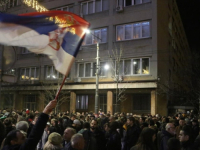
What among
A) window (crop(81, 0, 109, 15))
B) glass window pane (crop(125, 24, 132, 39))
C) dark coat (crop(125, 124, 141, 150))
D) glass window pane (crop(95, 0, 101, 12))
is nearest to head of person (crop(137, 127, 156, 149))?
dark coat (crop(125, 124, 141, 150))

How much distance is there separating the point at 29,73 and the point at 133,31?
15.5 m

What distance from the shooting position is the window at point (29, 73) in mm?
31562

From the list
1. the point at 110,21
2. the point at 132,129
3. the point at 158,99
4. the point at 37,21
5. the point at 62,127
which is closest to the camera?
the point at 37,21

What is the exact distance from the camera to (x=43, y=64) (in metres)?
30.9

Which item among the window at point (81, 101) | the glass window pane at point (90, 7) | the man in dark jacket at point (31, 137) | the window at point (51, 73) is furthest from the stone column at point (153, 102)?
the man in dark jacket at point (31, 137)

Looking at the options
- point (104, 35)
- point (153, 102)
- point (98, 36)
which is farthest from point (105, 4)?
point (153, 102)

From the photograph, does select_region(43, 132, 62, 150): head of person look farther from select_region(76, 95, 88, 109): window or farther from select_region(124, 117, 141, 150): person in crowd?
select_region(76, 95, 88, 109): window

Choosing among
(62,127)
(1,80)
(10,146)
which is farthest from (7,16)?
(62,127)

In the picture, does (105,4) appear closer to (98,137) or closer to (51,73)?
(51,73)

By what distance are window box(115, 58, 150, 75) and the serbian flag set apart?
18.5 m

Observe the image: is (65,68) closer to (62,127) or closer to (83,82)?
(62,127)

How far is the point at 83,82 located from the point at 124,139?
1868cm

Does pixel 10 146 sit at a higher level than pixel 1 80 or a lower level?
lower

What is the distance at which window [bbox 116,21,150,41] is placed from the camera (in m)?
24.5
